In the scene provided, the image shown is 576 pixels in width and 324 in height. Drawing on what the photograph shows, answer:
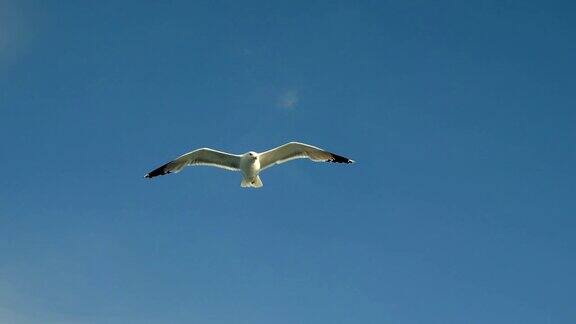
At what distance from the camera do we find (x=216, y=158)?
94.2ft

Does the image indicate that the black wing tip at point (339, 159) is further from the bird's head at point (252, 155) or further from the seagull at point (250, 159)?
the bird's head at point (252, 155)

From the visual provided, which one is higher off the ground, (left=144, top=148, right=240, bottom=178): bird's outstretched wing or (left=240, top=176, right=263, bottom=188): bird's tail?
(left=144, top=148, right=240, bottom=178): bird's outstretched wing

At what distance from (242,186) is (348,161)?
15.5 feet

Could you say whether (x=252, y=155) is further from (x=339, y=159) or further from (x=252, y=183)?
(x=339, y=159)

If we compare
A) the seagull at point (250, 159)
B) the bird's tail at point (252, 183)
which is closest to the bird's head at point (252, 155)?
the seagull at point (250, 159)

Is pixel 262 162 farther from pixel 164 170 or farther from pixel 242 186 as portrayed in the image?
pixel 164 170

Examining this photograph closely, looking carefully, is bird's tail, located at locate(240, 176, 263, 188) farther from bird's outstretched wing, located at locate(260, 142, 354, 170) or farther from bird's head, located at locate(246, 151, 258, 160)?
bird's outstretched wing, located at locate(260, 142, 354, 170)

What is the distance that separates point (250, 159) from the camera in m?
27.1

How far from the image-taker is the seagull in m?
27.1

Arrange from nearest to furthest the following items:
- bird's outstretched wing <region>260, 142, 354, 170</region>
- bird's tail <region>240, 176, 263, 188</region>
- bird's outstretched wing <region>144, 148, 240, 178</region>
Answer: bird's tail <region>240, 176, 263, 188</region>
bird's outstretched wing <region>260, 142, 354, 170</region>
bird's outstretched wing <region>144, 148, 240, 178</region>

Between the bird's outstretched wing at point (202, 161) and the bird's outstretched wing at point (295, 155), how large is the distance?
1225 mm

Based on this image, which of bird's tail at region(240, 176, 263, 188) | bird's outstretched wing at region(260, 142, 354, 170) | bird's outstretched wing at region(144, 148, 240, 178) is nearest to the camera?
bird's tail at region(240, 176, 263, 188)

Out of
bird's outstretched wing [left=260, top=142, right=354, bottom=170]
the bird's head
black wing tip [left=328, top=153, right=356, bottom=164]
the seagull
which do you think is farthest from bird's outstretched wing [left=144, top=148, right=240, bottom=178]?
black wing tip [left=328, top=153, right=356, bottom=164]

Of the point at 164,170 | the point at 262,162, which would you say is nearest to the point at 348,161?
the point at 262,162
